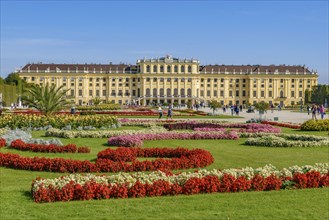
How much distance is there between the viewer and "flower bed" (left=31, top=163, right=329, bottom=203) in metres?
6.88

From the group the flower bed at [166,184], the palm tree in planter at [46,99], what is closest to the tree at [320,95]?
the palm tree in planter at [46,99]

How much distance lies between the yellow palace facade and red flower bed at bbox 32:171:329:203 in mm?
80461

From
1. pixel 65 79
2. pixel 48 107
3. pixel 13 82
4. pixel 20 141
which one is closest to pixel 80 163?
pixel 20 141

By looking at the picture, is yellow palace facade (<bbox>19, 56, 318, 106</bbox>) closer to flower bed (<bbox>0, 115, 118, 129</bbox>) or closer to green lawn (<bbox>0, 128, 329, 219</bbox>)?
flower bed (<bbox>0, 115, 118, 129</bbox>)

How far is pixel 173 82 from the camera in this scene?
9038 cm

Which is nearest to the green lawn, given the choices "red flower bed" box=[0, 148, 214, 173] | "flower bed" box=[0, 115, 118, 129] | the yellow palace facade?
"red flower bed" box=[0, 148, 214, 173]

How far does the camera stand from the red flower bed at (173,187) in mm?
6832

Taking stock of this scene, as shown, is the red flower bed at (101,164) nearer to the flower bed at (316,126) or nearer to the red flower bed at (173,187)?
the red flower bed at (173,187)

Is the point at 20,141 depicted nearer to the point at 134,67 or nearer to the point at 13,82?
the point at 13,82

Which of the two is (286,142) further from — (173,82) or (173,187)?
(173,82)

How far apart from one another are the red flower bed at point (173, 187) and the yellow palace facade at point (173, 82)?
80.5 m

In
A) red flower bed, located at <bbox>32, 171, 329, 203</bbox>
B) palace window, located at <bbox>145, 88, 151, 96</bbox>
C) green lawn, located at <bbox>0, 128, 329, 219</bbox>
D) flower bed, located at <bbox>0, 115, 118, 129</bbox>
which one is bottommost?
green lawn, located at <bbox>0, 128, 329, 219</bbox>

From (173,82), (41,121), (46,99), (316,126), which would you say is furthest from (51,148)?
(173,82)

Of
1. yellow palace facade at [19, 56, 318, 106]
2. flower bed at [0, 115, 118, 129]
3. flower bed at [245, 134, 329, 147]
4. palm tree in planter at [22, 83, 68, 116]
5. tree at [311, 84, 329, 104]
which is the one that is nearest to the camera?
flower bed at [245, 134, 329, 147]
